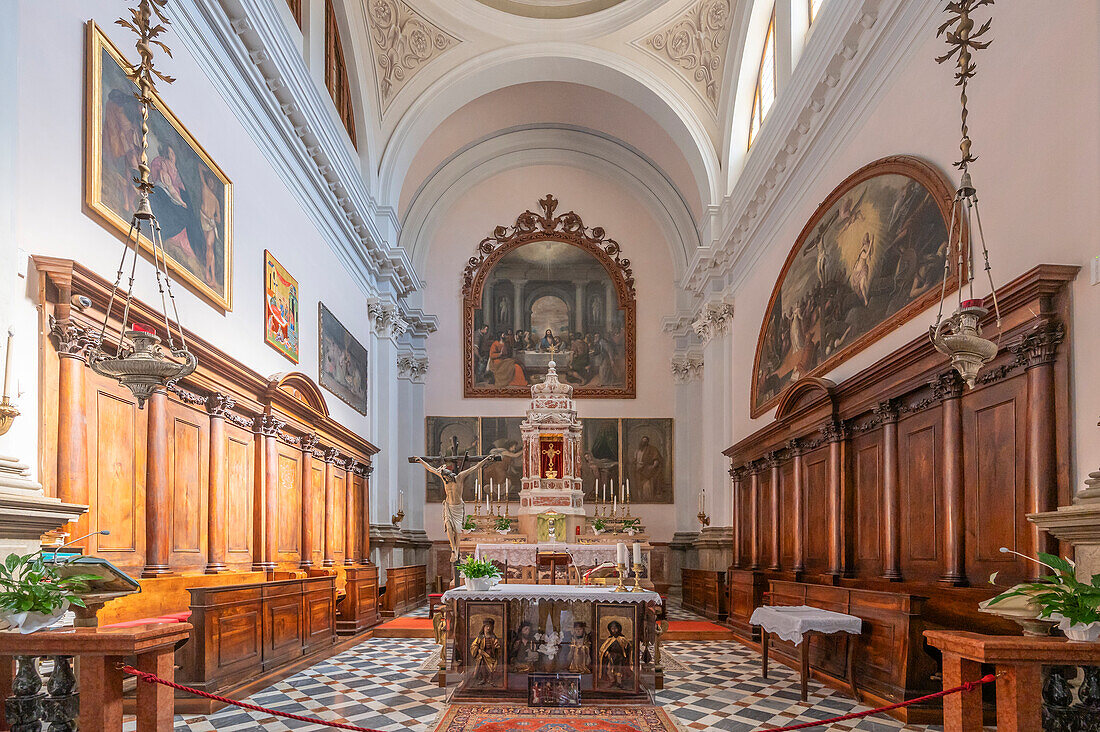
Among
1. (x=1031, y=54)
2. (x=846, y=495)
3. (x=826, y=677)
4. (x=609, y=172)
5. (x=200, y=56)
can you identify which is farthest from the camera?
(x=609, y=172)

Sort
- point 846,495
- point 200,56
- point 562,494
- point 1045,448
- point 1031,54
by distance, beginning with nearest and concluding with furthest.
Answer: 1. point 1045,448
2. point 1031,54
3. point 200,56
4. point 846,495
5. point 562,494

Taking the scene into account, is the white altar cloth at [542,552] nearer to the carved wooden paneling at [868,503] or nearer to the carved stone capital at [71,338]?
the carved wooden paneling at [868,503]

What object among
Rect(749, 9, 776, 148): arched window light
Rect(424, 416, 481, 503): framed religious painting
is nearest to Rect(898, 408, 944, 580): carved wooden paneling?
Rect(749, 9, 776, 148): arched window light

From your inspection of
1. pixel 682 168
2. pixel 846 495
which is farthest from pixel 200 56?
pixel 682 168

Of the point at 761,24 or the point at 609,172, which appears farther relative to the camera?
the point at 609,172

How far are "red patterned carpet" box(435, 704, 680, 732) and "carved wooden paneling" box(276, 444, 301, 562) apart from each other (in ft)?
17.3

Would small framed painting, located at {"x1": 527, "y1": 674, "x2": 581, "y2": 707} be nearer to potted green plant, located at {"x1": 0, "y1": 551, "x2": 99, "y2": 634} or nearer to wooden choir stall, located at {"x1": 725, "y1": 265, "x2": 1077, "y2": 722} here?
wooden choir stall, located at {"x1": 725, "y1": 265, "x2": 1077, "y2": 722}

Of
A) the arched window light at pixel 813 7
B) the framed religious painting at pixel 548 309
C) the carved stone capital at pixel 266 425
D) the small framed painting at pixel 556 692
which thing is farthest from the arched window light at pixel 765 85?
the small framed painting at pixel 556 692

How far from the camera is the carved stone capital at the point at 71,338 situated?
638cm

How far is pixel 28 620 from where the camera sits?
14.8 ft

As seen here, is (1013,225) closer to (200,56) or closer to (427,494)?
(200,56)

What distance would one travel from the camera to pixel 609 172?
76.4 ft

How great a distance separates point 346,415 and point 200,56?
26.1 ft

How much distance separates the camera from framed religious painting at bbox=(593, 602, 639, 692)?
783 cm
